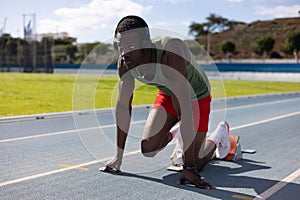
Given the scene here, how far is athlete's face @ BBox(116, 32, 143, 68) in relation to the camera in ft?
14.7

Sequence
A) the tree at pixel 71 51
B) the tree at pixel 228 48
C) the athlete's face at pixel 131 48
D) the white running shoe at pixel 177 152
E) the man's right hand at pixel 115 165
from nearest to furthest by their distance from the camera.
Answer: the athlete's face at pixel 131 48 < the man's right hand at pixel 115 165 < the white running shoe at pixel 177 152 < the tree at pixel 71 51 < the tree at pixel 228 48

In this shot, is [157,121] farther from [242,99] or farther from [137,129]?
[242,99]

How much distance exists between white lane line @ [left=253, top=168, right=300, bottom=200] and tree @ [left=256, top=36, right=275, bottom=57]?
82.9m

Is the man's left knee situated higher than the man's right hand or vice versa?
the man's left knee

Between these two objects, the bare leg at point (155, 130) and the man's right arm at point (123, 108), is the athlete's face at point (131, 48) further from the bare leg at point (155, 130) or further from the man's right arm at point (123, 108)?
the bare leg at point (155, 130)

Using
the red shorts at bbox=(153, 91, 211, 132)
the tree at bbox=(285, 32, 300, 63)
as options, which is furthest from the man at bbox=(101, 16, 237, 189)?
the tree at bbox=(285, 32, 300, 63)

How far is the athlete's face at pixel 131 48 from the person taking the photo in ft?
14.7

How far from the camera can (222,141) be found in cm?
621

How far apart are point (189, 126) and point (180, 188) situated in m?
0.69

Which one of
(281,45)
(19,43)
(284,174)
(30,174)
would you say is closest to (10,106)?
(30,174)

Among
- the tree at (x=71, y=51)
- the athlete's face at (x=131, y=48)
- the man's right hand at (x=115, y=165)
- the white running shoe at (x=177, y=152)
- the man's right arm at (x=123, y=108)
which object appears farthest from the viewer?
the tree at (x=71, y=51)

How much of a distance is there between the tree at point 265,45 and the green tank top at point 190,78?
8345 cm

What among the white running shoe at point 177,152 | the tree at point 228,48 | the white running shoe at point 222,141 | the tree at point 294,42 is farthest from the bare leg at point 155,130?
the tree at point 228,48

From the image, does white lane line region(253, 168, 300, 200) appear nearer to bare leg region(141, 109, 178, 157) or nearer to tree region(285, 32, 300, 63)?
bare leg region(141, 109, 178, 157)
